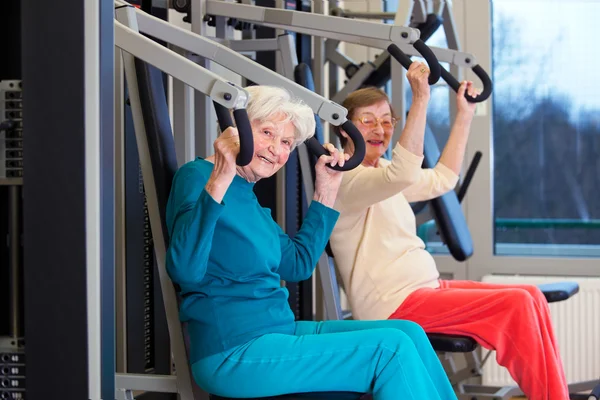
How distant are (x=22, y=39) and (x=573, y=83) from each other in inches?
141

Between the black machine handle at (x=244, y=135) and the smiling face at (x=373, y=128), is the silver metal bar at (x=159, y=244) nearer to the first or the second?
the black machine handle at (x=244, y=135)

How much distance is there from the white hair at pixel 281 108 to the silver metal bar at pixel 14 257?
1.86ft

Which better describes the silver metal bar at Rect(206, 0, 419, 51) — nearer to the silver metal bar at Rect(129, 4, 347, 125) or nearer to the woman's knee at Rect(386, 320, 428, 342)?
the silver metal bar at Rect(129, 4, 347, 125)

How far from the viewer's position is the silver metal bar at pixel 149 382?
219cm

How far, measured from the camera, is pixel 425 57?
254 cm

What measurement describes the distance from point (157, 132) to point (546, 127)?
3.10 m

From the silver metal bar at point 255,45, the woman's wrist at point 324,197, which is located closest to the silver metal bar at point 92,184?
the woman's wrist at point 324,197

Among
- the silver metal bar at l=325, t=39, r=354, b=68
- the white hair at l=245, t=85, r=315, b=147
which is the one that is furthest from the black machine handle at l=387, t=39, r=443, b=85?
the silver metal bar at l=325, t=39, r=354, b=68

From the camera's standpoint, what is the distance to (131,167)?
2832 millimetres

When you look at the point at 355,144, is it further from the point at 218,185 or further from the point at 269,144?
the point at 218,185

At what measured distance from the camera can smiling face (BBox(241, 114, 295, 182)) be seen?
201 centimetres

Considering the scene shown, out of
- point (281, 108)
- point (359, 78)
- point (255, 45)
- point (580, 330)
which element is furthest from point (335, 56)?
point (281, 108)

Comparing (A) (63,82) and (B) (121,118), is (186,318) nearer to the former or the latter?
(A) (63,82)

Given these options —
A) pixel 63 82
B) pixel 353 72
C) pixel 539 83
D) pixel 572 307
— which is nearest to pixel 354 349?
pixel 63 82
